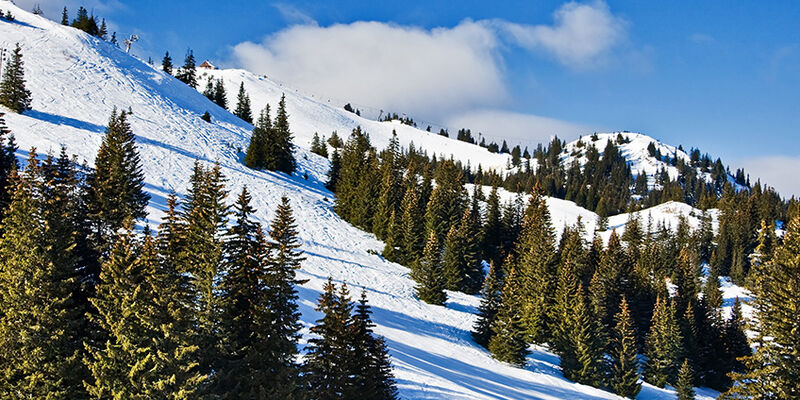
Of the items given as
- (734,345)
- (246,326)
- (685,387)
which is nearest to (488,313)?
(685,387)

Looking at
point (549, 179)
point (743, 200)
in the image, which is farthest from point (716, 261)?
point (549, 179)

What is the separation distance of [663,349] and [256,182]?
49.0 m

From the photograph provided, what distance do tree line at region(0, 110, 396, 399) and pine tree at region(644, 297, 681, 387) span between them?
3611 cm

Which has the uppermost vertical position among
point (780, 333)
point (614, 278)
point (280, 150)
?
point (280, 150)

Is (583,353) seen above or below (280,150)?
below

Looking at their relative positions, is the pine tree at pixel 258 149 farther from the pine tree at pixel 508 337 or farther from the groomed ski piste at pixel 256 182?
the pine tree at pixel 508 337

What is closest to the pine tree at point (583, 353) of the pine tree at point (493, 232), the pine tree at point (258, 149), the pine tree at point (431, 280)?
the pine tree at point (431, 280)

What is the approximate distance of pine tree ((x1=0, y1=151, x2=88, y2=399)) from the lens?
619 inches

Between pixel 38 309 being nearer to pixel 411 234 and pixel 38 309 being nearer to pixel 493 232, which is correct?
pixel 411 234

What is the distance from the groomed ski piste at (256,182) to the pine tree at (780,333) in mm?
13493

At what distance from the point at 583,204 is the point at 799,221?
134644mm

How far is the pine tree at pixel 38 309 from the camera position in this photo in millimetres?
15727

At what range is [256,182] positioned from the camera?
5984 cm

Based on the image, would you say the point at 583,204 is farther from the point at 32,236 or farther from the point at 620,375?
the point at 32,236
